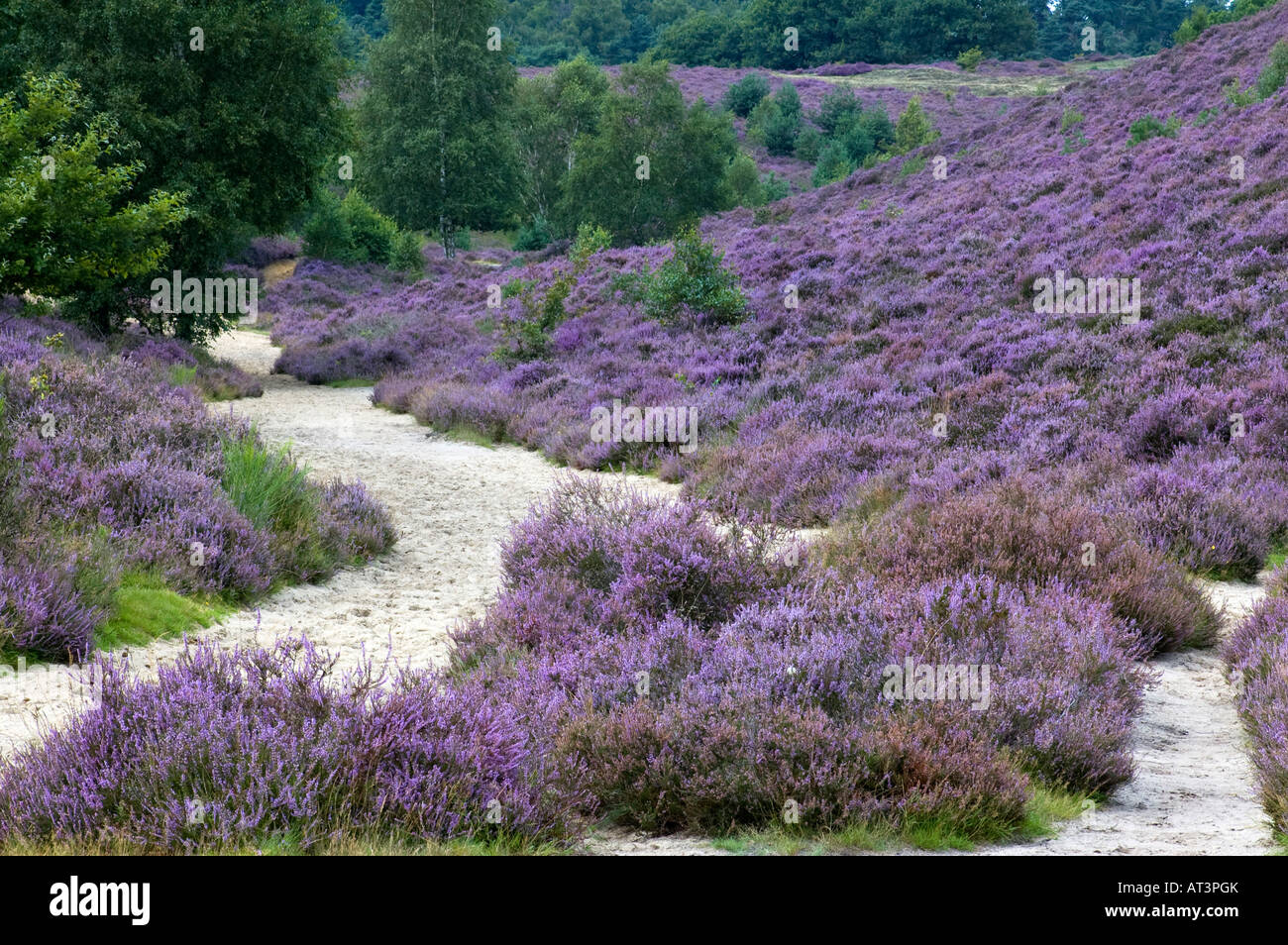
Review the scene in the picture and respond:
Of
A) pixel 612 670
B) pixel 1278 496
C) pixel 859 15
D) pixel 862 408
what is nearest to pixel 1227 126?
pixel 862 408

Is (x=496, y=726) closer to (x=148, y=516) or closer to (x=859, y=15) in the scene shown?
(x=148, y=516)

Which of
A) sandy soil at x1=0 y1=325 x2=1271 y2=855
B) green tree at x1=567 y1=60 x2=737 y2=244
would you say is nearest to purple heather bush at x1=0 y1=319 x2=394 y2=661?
sandy soil at x1=0 y1=325 x2=1271 y2=855

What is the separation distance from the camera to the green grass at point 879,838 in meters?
3.19

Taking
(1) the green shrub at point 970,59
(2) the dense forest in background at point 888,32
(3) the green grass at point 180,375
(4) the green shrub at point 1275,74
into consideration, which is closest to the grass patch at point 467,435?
(3) the green grass at point 180,375

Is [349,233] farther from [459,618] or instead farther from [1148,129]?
[459,618]

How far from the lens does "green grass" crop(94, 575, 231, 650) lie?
585cm

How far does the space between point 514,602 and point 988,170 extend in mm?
24723

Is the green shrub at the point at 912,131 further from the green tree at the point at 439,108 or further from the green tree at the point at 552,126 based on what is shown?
the green tree at the point at 439,108

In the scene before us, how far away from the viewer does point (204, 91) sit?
62.2 ft

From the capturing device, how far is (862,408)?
12.6 metres

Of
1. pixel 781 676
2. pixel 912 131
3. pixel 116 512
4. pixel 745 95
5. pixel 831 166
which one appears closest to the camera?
pixel 781 676

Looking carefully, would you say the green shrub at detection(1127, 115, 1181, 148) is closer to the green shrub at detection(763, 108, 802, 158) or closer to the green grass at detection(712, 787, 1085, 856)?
the green grass at detection(712, 787, 1085, 856)

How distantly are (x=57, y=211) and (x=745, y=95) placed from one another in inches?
2215

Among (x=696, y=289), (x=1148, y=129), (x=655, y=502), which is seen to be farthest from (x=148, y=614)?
(x=1148, y=129)
